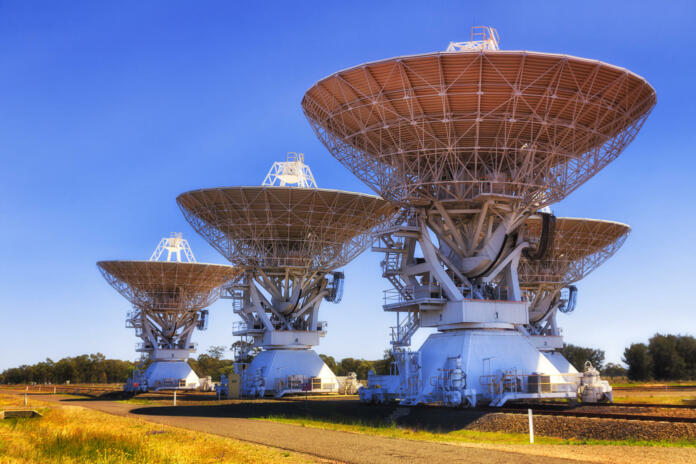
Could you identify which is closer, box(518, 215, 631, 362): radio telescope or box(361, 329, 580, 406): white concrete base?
box(361, 329, 580, 406): white concrete base

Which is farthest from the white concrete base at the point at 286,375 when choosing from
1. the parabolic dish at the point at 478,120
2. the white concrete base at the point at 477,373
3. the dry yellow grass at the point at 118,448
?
the dry yellow grass at the point at 118,448

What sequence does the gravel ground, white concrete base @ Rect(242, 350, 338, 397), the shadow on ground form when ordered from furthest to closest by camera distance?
white concrete base @ Rect(242, 350, 338, 397) → the shadow on ground → the gravel ground

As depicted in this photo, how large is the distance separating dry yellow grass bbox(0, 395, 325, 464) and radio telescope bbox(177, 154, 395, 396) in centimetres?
2496

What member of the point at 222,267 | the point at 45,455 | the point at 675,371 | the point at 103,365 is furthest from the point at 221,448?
the point at 103,365

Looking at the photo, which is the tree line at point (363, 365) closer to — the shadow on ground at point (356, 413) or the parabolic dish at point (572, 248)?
the parabolic dish at point (572, 248)

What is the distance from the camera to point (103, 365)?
11000 cm

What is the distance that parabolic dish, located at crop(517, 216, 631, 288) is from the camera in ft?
160

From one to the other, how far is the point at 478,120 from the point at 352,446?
1510 centimetres

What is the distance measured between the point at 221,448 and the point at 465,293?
18.0 metres

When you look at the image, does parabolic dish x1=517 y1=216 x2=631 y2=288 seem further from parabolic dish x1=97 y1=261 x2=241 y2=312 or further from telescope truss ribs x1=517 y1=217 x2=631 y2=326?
parabolic dish x1=97 y1=261 x2=241 y2=312

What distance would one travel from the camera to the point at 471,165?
30.9m

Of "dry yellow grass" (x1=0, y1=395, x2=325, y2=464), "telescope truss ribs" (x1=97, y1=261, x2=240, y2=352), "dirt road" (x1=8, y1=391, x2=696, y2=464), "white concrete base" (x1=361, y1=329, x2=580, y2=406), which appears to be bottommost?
"dirt road" (x1=8, y1=391, x2=696, y2=464)

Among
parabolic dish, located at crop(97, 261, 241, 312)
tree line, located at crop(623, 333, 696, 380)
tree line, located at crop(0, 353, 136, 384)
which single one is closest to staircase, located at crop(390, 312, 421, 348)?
parabolic dish, located at crop(97, 261, 241, 312)

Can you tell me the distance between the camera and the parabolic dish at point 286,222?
42.8 metres
